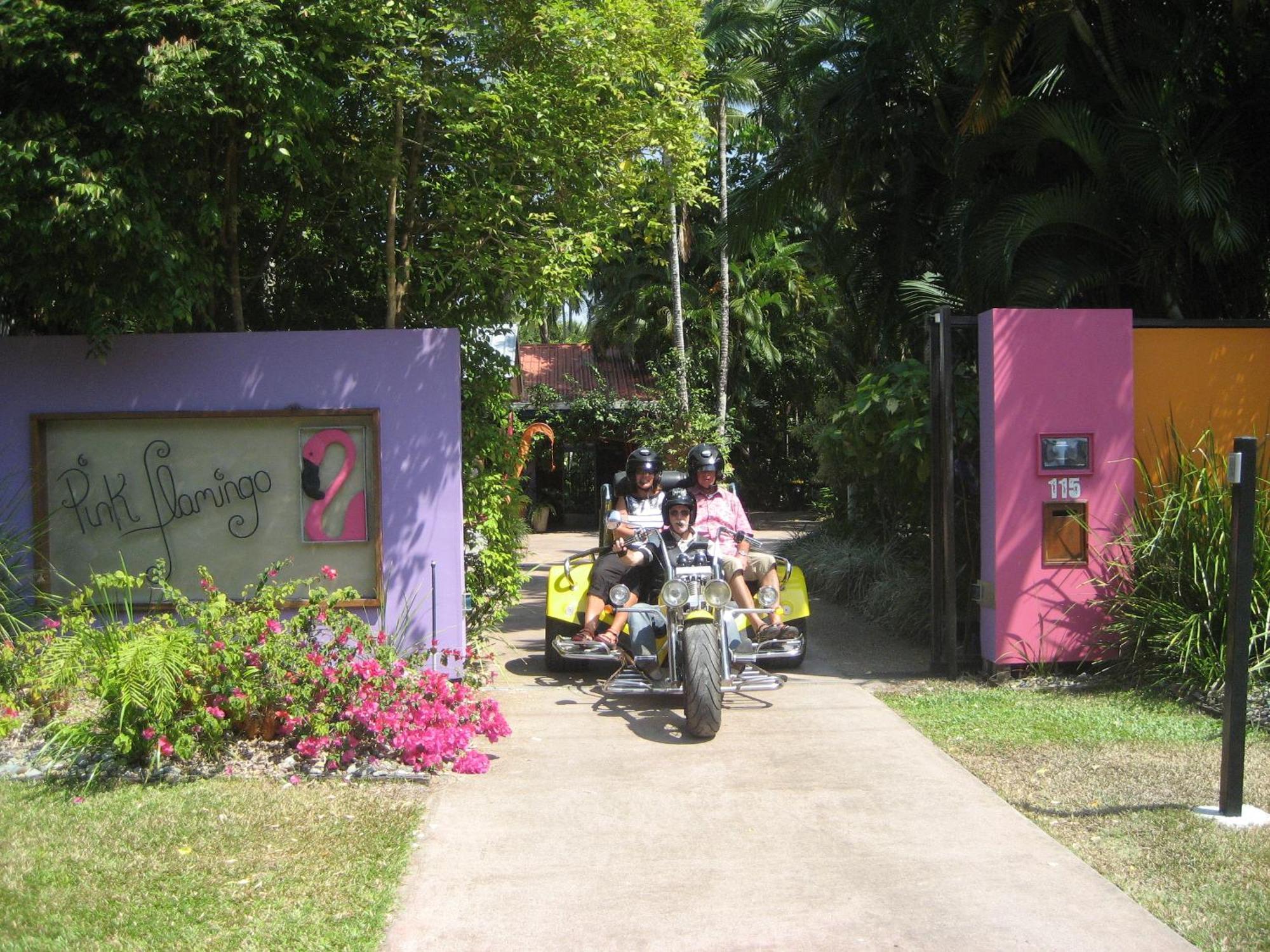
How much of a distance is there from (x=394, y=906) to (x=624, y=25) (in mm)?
5900

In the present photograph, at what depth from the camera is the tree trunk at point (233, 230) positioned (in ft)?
24.9

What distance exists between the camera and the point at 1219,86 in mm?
9625

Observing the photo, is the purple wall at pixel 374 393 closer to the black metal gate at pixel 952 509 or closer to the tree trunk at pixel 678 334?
the black metal gate at pixel 952 509

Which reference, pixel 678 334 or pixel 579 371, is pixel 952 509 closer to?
pixel 678 334

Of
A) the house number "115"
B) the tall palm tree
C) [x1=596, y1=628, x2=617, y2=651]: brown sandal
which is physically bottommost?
[x1=596, y1=628, x2=617, y2=651]: brown sandal

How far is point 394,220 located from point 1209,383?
5.91m

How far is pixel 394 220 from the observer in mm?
8141

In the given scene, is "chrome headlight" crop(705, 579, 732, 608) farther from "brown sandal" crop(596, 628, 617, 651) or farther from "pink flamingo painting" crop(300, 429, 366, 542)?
"pink flamingo painting" crop(300, 429, 366, 542)

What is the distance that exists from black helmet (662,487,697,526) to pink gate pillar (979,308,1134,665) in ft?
6.84

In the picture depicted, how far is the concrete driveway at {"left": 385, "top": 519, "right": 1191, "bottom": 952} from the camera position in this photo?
431 cm

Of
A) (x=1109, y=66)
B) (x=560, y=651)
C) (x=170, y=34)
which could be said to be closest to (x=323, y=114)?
(x=170, y=34)

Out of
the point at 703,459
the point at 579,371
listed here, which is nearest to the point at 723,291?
the point at 579,371

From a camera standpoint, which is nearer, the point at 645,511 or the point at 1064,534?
the point at 1064,534

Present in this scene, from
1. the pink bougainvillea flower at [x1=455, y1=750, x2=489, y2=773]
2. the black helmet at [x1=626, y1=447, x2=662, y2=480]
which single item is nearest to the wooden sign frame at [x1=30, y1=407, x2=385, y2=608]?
the pink bougainvillea flower at [x1=455, y1=750, x2=489, y2=773]
